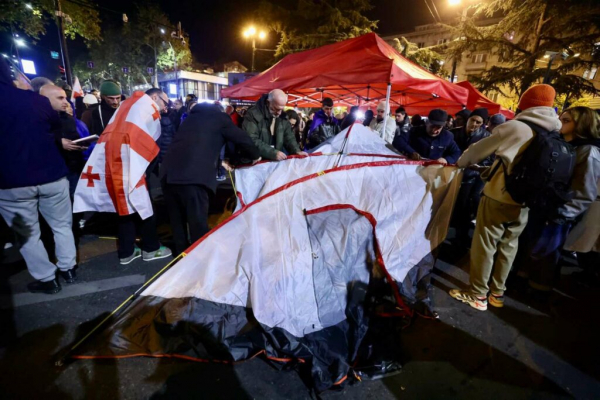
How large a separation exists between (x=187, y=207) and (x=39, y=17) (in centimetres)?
2586

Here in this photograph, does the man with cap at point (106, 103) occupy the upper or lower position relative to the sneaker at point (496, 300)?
upper

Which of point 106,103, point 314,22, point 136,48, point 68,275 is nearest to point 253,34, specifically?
point 314,22

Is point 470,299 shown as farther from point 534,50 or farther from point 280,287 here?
point 534,50

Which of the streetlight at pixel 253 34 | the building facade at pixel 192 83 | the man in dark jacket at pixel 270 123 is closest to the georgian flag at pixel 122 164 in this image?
the man in dark jacket at pixel 270 123

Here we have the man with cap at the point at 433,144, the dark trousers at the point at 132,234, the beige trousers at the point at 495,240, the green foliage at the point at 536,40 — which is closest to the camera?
the beige trousers at the point at 495,240

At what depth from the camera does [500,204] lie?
105 inches

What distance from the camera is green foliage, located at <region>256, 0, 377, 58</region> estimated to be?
1694 centimetres

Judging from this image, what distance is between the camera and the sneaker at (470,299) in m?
2.92

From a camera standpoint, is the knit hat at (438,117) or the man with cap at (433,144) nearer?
the knit hat at (438,117)

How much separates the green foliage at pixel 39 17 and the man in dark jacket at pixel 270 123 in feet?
44.5

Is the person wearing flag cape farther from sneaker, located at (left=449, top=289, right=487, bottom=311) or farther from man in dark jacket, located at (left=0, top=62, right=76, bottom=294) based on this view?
sneaker, located at (left=449, top=289, right=487, bottom=311)

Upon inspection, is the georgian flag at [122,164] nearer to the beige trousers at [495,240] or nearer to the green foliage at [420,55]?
the beige trousers at [495,240]

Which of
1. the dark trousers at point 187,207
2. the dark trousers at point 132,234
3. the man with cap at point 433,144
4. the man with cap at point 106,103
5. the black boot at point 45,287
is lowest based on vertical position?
the black boot at point 45,287

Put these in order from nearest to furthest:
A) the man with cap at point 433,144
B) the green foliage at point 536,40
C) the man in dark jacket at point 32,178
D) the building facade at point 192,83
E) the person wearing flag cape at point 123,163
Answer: the man in dark jacket at point 32,178, the person wearing flag cape at point 123,163, the man with cap at point 433,144, the green foliage at point 536,40, the building facade at point 192,83
